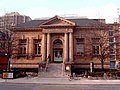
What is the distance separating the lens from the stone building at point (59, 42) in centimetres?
5603

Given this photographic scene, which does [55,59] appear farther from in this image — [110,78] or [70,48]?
[110,78]

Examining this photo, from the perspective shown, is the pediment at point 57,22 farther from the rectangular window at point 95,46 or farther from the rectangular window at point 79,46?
the rectangular window at point 95,46

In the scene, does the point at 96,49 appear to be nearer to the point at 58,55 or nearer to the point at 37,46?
the point at 58,55

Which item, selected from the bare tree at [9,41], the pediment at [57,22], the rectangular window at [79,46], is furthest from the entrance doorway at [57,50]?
the bare tree at [9,41]

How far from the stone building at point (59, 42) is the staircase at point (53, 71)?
8.81 feet

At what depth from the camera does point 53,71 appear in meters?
50.6

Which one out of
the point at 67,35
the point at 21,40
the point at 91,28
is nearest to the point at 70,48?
the point at 67,35

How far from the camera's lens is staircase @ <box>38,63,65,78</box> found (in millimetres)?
48425

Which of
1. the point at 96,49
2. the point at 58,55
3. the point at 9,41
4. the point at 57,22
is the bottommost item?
the point at 58,55

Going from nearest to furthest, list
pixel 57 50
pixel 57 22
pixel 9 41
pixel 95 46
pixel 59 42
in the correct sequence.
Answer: pixel 9 41
pixel 57 22
pixel 95 46
pixel 59 42
pixel 57 50

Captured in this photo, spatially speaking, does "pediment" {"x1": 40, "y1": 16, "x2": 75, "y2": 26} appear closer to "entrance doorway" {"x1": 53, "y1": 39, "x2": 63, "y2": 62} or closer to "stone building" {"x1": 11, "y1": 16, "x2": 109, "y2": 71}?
"stone building" {"x1": 11, "y1": 16, "x2": 109, "y2": 71}

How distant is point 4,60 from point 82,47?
17.4m

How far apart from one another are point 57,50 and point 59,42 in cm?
193

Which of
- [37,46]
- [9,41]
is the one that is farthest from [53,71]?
[37,46]
